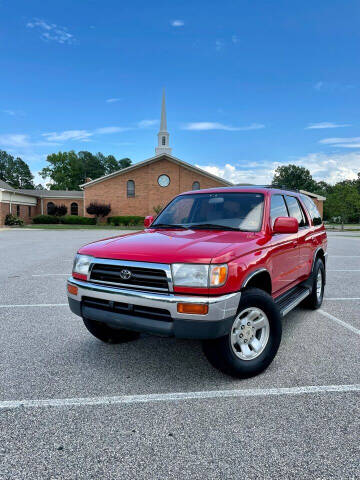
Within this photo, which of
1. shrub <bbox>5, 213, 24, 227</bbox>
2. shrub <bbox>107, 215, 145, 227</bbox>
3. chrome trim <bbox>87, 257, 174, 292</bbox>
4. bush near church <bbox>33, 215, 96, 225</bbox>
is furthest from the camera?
bush near church <bbox>33, 215, 96, 225</bbox>

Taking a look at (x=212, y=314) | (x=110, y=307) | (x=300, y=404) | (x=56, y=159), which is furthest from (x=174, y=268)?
(x=56, y=159)

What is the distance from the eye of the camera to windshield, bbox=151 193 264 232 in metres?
3.88

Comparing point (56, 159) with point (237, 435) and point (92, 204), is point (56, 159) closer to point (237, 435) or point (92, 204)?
point (92, 204)

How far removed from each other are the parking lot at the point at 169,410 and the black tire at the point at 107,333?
0.33ft

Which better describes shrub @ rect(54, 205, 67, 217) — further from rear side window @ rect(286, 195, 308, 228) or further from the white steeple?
rear side window @ rect(286, 195, 308, 228)

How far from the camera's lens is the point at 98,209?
3888 centimetres

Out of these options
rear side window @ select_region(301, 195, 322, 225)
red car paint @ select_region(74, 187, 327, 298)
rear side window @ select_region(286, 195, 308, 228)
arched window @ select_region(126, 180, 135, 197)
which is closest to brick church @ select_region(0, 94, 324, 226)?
arched window @ select_region(126, 180, 135, 197)

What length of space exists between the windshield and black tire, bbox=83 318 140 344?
1.39 m

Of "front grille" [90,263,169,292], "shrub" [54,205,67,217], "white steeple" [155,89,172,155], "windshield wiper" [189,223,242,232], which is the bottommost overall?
"front grille" [90,263,169,292]

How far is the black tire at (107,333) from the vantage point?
12.5 feet

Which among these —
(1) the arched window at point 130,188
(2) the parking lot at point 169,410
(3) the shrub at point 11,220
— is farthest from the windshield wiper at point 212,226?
(3) the shrub at point 11,220

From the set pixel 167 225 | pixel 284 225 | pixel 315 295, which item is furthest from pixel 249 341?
pixel 315 295

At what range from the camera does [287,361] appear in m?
3.61

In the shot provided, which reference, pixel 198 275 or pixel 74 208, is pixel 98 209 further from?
pixel 198 275
